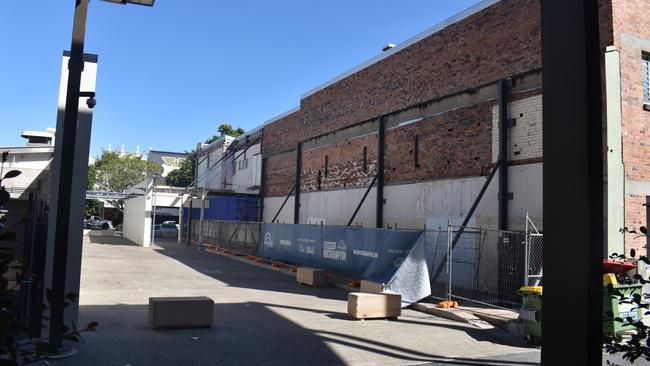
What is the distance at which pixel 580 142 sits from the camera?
11.2ft

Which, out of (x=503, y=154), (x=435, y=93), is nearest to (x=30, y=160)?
(x=503, y=154)

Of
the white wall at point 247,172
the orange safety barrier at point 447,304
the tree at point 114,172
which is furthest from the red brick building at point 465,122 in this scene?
the tree at point 114,172

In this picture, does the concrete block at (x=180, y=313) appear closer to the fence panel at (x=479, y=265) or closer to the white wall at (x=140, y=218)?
the fence panel at (x=479, y=265)

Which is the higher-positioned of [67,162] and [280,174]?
[280,174]

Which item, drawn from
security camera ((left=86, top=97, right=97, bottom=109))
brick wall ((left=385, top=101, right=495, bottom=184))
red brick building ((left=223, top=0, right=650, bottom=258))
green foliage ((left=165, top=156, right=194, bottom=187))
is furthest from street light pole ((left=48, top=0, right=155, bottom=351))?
green foliage ((left=165, top=156, right=194, bottom=187))

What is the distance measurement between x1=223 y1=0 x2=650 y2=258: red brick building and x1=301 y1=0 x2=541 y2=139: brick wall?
42 millimetres

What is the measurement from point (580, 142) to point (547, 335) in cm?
128

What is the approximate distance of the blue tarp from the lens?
593 inches

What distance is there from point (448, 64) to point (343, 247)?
7.60 metres

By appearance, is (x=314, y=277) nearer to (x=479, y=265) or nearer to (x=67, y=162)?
(x=479, y=265)

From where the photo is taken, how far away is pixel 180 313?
10.1 m

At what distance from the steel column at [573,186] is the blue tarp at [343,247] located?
10.9 metres

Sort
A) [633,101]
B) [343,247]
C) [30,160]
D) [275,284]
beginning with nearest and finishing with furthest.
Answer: [30,160], [633,101], [275,284], [343,247]

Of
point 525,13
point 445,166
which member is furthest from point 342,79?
point 525,13
